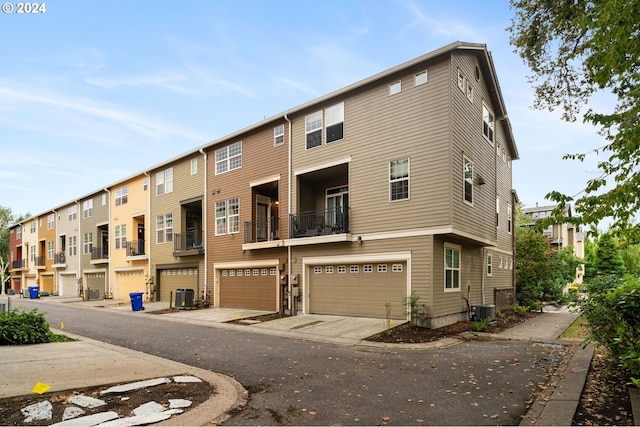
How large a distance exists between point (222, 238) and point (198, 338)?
31.9 feet

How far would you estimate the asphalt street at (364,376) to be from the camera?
538 cm

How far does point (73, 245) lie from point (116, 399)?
122 feet

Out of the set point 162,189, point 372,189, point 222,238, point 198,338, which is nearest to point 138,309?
point 222,238

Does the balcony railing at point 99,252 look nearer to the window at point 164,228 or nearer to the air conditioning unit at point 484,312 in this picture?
the window at point 164,228

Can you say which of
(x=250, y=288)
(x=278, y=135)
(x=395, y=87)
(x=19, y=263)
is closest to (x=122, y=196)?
(x=250, y=288)

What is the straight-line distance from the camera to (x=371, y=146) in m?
15.6

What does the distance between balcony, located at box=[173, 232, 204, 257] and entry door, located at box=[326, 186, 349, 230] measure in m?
8.62

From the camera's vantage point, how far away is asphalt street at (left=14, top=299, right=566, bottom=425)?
5375 millimetres

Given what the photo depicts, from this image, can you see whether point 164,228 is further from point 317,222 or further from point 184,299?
point 317,222

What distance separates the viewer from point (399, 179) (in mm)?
14766

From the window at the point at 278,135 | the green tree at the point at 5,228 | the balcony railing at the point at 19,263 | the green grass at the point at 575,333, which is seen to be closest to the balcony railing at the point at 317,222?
the window at the point at 278,135

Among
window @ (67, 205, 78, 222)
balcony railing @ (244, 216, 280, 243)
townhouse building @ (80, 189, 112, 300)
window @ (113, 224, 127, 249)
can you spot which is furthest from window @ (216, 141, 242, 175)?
window @ (67, 205, 78, 222)

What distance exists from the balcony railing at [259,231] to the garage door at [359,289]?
3.41 metres

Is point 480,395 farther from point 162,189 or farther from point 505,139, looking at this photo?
point 162,189
